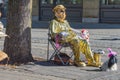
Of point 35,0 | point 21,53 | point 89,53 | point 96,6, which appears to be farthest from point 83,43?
point 35,0

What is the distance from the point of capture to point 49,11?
30.0 m

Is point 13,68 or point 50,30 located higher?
point 50,30

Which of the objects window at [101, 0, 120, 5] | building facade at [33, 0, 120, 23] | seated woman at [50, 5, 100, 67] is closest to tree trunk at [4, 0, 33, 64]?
seated woman at [50, 5, 100, 67]

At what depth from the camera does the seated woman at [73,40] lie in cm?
951

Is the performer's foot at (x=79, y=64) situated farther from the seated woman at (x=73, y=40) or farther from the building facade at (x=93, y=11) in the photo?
the building facade at (x=93, y=11)

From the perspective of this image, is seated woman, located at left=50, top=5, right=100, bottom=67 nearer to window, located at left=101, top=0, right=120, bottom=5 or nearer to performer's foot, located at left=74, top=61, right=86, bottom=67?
performer's foot, located at left=74, top=61, right=86, bottom=67

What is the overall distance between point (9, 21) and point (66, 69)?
1.72 m

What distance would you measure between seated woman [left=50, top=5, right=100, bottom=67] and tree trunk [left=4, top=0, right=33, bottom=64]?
2.00 feet

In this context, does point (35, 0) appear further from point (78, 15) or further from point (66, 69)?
point (66, 69)

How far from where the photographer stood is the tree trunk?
9602mm

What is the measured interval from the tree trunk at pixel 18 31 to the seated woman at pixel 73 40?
0.61m

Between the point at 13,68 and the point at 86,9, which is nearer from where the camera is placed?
the point at 13,68

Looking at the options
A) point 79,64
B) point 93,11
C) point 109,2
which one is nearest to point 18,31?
point 79,64

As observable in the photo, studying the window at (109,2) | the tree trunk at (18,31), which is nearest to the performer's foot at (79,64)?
the tree trunk at (18,31)
